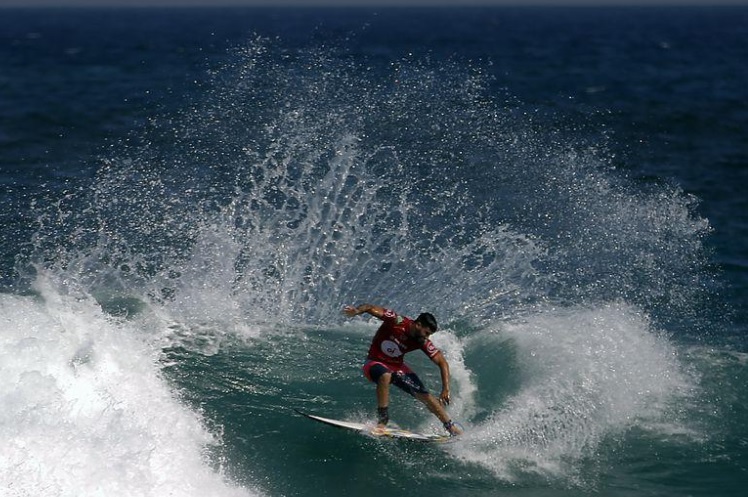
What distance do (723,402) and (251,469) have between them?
667 cm

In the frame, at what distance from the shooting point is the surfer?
12086 mm

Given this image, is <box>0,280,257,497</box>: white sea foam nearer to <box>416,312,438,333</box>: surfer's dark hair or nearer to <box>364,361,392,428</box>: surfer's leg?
<box>364,361,392,428</box>: surfer's leg

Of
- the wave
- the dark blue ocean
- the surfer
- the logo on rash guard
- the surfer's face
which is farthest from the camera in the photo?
the logo on rash guard

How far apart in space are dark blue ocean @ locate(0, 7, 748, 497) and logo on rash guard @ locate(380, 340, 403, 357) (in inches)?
38.5

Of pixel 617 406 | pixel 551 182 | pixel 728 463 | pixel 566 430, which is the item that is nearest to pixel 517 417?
pixel 566 430

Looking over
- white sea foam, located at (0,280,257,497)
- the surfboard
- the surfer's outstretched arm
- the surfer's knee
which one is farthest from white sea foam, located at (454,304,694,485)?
white sea foam, located at (0,280,257,497)

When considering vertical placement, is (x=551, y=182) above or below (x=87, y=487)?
above

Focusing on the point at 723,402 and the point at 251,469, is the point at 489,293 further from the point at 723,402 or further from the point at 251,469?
the point at 251,469

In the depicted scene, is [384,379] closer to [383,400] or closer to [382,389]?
[382,389]

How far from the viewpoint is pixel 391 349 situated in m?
12.4

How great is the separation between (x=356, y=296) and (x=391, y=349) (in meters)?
4.54

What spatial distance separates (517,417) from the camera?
41.7 ft

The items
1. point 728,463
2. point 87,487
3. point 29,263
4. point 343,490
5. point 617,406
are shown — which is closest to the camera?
point 87,487

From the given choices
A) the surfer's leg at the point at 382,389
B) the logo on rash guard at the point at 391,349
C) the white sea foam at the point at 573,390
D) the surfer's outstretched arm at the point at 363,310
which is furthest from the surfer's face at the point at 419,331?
the white sea foam at the point at 573,390
